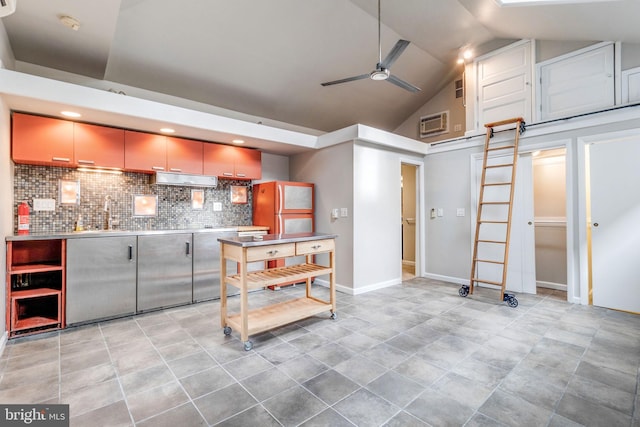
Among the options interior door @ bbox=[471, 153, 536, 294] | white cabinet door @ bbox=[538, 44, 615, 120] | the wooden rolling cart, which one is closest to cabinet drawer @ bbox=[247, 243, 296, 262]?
the wooden rolling cart

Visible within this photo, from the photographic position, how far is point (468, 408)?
1.81 m

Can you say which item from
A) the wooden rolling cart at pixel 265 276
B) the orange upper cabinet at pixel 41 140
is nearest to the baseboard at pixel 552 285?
the wooden rolling cart at pixel 265 276

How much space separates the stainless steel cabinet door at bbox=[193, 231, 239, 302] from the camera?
154 inches

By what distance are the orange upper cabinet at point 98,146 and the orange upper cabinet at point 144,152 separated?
74 millimetres

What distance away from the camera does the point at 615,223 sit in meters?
3.62

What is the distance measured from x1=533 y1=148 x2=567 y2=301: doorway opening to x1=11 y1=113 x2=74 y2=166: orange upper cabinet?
21.2 feet

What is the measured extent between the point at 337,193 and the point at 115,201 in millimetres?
3118

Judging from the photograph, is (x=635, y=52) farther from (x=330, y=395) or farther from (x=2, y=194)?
(x=2, y=194)

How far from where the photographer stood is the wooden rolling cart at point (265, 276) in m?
2.63

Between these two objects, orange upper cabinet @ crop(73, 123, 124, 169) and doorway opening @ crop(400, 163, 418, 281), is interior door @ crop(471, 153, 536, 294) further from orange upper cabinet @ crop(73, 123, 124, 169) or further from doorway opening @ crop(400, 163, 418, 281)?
orange upper cabinet @ crop(73, 123, 124, 169)

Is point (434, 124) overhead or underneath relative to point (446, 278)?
overhead

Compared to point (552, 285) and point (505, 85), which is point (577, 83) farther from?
point (552, 285)

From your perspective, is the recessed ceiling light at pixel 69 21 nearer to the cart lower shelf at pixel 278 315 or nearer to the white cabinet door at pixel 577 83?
the cart lower shelf at pixel 278 315

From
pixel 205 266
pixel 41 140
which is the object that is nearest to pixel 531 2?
pixel 205 266
